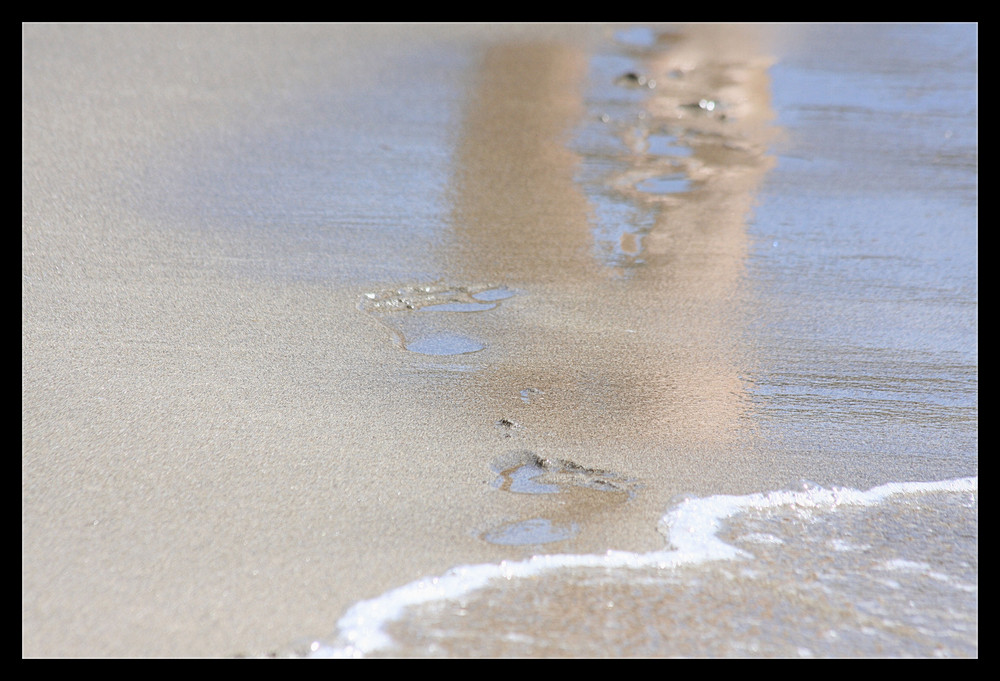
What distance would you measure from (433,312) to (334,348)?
394 mm

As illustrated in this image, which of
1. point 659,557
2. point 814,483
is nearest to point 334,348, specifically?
point 659,557

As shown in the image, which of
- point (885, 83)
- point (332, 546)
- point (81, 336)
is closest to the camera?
point (332, 546)

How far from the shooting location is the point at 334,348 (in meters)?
2.73

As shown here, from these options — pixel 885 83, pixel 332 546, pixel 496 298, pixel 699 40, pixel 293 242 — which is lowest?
pixel 332 546

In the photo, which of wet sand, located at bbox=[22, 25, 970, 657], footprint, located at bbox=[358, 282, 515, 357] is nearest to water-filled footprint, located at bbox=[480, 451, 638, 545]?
wet sand, located at bbox=[22, 25, 970, 657]

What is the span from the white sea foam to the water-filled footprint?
0.27 feet

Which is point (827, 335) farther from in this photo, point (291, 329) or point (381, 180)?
point (381, 180)

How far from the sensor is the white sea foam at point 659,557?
67.3 inches

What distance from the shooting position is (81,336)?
8.76 feet

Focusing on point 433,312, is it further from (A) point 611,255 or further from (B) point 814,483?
(B) point 814,483

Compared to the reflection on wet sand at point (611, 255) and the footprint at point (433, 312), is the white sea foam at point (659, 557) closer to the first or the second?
the reflection on wet sand at point (611, 255)

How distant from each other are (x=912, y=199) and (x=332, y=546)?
344cm
